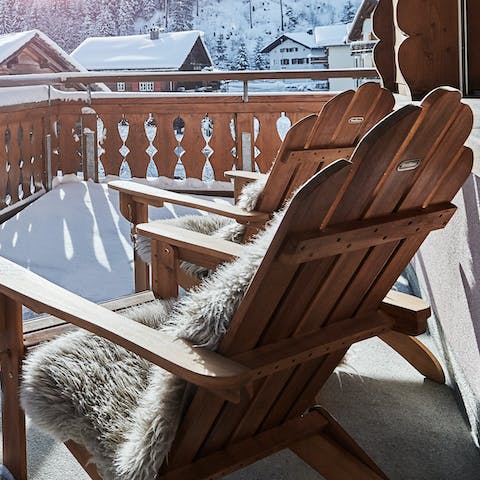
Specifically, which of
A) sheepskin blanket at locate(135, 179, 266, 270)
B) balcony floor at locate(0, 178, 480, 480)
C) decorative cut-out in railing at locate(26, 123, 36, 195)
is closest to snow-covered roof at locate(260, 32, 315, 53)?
decorative cut-out in railing at locate(26, 123, 36, 195)

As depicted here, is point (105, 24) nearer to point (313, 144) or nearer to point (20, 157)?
point (20, 157)

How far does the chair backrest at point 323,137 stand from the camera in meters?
2.10

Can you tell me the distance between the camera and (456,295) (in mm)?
1906

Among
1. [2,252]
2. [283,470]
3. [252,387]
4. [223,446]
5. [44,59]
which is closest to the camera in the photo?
[252,387]

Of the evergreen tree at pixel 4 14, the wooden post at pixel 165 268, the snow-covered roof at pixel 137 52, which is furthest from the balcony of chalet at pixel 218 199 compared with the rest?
the evergreen tree at pixel 4 14

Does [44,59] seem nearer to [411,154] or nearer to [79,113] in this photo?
[79,113]

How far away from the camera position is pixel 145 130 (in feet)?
17.8

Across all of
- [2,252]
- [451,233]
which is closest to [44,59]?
[2,252]

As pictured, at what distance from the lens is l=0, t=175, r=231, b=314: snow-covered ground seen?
3.37 m

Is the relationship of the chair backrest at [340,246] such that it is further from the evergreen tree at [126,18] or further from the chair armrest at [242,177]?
the evergreen tree at [126,18]

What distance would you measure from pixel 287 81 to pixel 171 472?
4.38 meters

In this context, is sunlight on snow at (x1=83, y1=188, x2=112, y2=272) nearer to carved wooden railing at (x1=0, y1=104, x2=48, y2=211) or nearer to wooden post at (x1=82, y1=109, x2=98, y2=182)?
carved wooden railing at (x1=0, y1=104, x2=48, y2=211)

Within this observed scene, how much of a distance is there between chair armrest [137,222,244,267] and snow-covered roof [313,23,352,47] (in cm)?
1392

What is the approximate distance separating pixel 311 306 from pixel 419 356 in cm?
105
